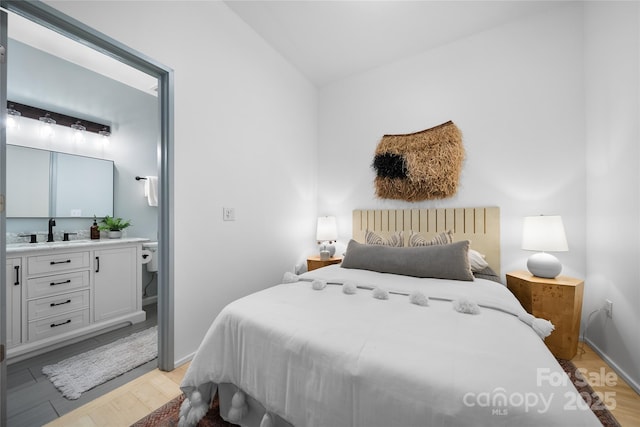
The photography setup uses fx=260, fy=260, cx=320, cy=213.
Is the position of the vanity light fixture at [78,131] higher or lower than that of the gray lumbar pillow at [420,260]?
higher

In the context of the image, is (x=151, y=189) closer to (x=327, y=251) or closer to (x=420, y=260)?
(x=327, y=251)

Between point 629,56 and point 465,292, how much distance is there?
181 cm

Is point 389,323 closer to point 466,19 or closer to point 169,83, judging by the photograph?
point 169,83

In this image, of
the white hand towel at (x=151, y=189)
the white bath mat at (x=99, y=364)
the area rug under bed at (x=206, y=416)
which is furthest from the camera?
the white hand towel at (x=151, y=189)

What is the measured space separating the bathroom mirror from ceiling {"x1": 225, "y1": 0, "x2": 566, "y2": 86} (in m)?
2.40

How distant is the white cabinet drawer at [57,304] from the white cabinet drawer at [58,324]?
4cm

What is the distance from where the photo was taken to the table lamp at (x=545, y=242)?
1.97m

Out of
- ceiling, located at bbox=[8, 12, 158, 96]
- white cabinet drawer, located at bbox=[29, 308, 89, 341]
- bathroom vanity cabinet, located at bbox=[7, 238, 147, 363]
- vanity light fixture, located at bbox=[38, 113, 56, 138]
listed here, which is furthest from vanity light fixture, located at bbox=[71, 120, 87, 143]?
white cabinet drawer, located at bbox=[29, 308, 89, 341]

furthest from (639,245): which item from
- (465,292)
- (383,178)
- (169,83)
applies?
(169,83)

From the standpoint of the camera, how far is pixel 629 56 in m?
1.63

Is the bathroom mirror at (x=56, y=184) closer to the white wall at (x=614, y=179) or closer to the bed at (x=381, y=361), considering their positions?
the bed at (x=381, y=361)

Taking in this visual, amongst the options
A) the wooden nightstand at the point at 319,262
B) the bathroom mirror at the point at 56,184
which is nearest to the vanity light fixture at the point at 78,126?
the bathroom mirror at the point at 56,184

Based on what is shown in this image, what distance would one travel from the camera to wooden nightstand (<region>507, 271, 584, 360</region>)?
1845mm

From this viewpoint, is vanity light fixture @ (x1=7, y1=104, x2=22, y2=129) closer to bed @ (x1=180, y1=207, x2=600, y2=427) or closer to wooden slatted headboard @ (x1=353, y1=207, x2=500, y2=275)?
bed @ (x1=180, y1=207, x2=600, y2=427)
